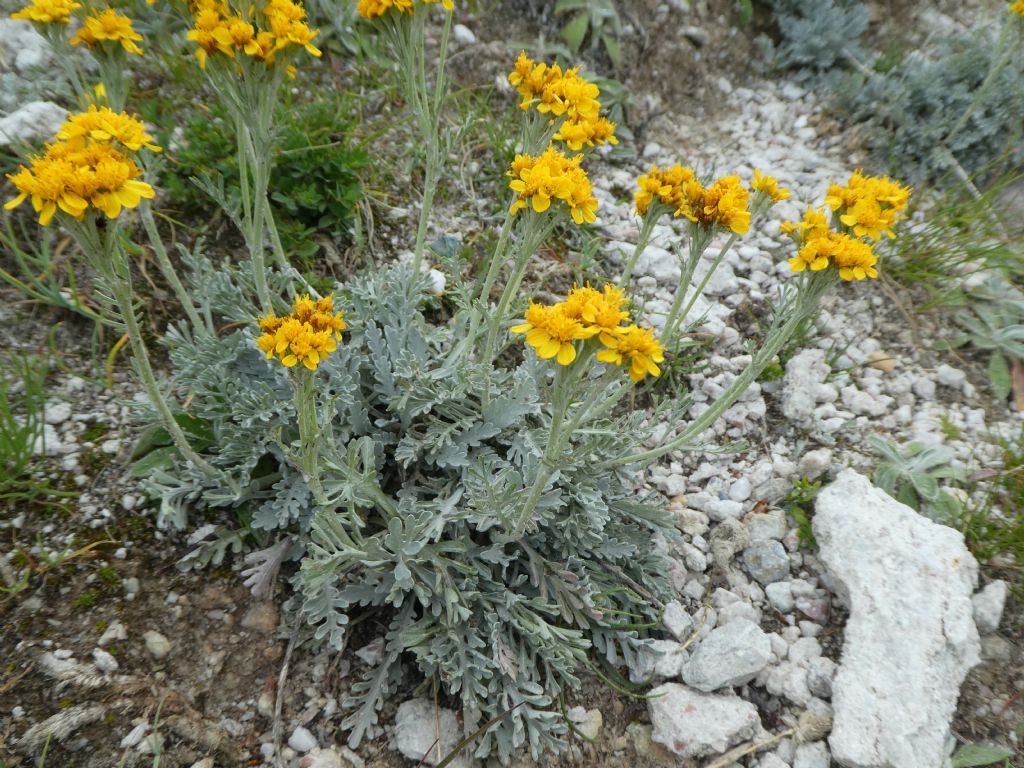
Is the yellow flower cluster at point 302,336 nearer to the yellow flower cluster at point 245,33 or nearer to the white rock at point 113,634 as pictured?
the yellow flower cluster at point 245,33

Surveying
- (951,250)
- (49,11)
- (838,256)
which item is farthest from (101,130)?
(951,250)

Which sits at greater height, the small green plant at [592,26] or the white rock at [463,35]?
the small green plant at [592,26]

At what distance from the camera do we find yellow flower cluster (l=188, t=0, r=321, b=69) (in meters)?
1.99

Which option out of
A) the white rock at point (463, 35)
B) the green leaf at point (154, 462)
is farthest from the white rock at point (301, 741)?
the white rock at point (463, 35)

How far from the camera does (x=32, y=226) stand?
3168 millimetres

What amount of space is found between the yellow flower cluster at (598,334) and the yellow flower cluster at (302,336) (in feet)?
1.73

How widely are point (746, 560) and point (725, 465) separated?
19.5 inches

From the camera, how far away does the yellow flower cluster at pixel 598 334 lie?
1.73 m

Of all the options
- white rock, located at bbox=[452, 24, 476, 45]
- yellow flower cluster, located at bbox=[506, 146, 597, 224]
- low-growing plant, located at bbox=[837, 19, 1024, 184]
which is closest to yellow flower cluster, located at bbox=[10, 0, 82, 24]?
yellow flower cluster, located at bbox=[506, 146, 597, 224]

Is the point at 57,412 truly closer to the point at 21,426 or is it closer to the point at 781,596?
the point at 21,426

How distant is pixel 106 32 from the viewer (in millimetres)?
2094

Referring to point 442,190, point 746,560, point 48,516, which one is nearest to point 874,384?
point 746,560

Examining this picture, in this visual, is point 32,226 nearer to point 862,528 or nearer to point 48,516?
point 48,516

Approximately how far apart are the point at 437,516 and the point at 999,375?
3037 millimetres
